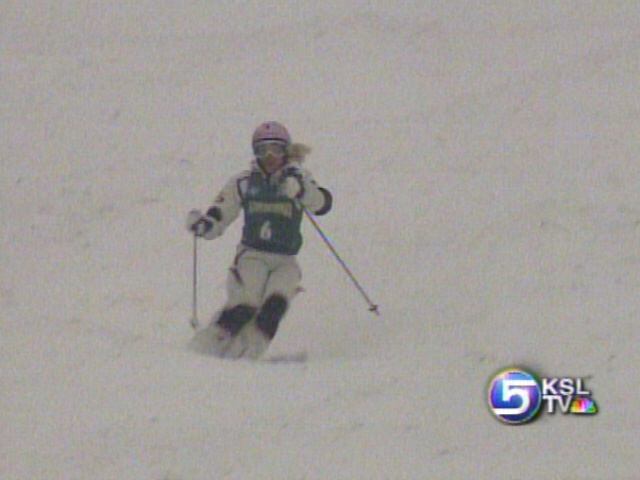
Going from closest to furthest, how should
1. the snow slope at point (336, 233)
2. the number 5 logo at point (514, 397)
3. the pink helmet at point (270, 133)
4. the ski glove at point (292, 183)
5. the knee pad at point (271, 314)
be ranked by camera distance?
the snow slope at point (336, 233)
the number 5 logo at point (514, 397)
the knee pad at point (271, 314)
the ski glove at point (292, 183)
the pink helmet at point (270, 133)

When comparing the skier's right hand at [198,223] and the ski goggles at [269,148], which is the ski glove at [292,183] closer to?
the ski goggles at [269,148]

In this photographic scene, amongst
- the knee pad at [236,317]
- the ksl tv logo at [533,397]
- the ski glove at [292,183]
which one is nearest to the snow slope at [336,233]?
the ksl tv logo at [533,397]

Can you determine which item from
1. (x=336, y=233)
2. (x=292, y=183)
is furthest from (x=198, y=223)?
(x=336, y=233)

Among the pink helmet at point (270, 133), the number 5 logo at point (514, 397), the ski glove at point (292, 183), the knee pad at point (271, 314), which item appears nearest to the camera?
the number 5 logo at point (514, 397)

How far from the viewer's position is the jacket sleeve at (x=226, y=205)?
857 cm

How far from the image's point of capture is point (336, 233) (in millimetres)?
10922

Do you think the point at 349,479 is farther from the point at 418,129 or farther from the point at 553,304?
the point at 418,129

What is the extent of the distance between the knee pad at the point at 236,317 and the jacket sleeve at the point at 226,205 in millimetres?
896

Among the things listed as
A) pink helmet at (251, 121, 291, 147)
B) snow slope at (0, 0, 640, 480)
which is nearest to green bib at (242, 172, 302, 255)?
pink helmet at (251, 121, 291, 147)

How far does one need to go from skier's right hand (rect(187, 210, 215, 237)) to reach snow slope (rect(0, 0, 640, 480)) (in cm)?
102

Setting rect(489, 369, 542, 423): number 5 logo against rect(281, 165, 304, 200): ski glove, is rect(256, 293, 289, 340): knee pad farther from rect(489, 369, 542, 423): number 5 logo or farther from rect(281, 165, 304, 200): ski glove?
rect(489, 369, 542, 423): number 5 logo

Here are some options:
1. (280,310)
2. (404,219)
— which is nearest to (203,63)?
(404,219)

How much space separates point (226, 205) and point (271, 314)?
120cm

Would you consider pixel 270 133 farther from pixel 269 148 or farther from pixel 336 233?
pixel 336 233
